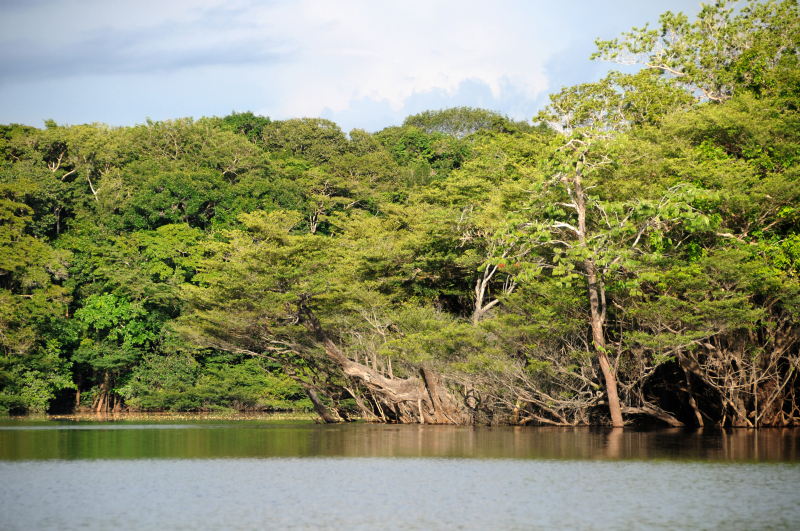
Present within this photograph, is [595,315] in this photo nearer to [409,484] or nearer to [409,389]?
[409,389]

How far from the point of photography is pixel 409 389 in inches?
974

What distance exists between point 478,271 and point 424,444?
8.27 meters

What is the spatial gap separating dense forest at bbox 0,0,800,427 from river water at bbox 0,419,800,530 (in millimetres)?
4316

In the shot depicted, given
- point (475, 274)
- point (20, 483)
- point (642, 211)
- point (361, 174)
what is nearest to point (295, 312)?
point (475, 274)

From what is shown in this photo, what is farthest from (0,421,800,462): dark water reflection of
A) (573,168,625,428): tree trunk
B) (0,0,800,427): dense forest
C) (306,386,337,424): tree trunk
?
(306,386,337,424): tree trunk

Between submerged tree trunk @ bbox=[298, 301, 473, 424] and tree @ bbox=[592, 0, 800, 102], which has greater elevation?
tree @ bbox=[592, 0, 800, 102]

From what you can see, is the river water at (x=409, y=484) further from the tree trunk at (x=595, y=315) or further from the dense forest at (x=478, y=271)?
the dense forest at (x=478, y=271)

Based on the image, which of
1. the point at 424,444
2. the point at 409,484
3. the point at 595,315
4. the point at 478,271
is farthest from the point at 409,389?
the point at 409,484

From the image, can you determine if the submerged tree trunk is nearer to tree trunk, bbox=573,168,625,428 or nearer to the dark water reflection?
the dark water reflection

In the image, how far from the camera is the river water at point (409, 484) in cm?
791

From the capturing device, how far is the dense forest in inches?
771

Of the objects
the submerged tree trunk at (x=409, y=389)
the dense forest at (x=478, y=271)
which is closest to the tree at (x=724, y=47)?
the dense forest at (x=478, y=271)

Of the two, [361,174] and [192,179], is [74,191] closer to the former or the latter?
[192,179]

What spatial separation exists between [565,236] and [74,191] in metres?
30.6
